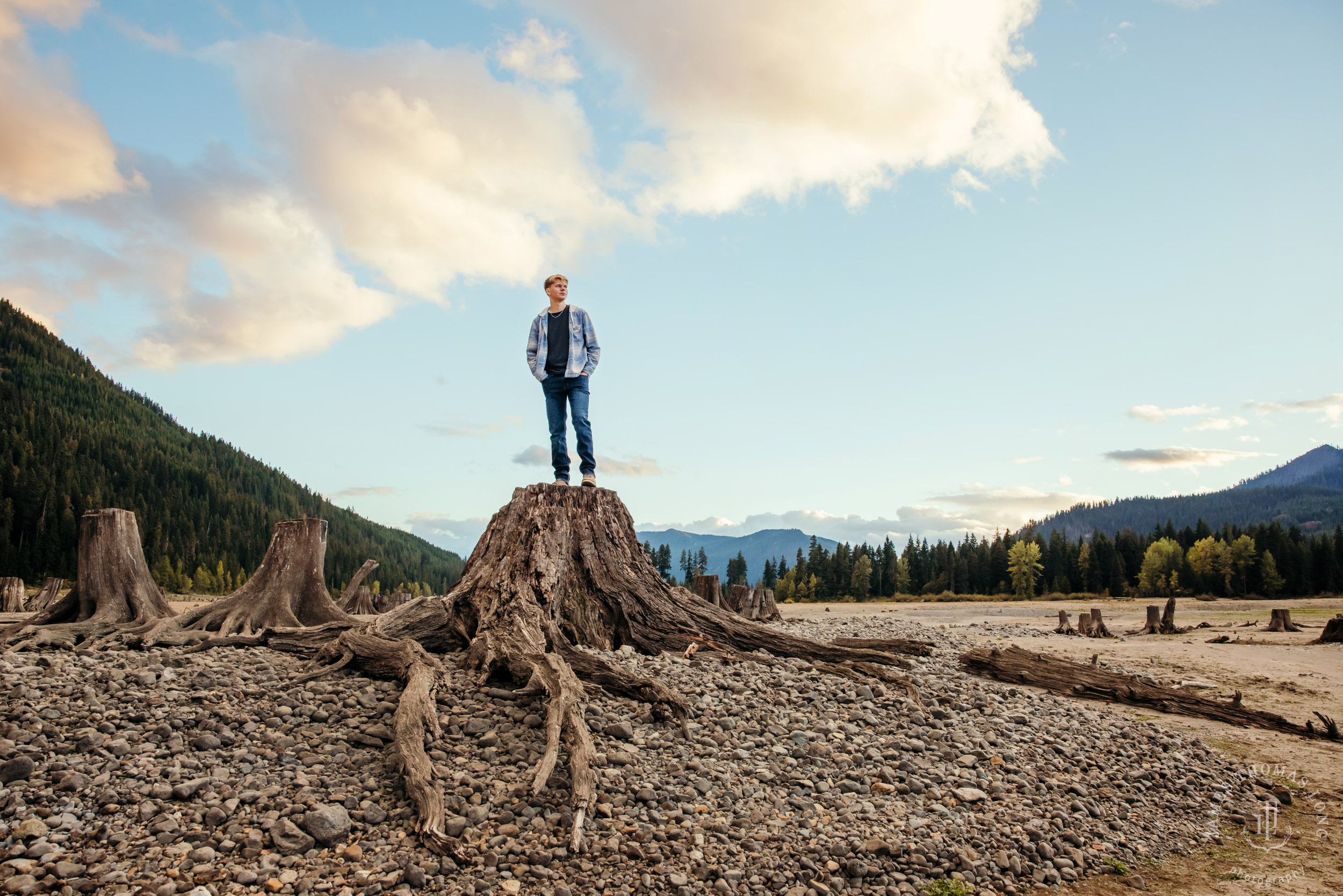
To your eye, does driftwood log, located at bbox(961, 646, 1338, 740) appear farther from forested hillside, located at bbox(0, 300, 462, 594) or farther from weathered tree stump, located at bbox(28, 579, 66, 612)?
forested hillside, located at bbox(0, 300, 462, 594)

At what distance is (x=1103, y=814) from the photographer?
702 cm

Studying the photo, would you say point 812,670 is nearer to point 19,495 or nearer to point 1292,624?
point 1292,624

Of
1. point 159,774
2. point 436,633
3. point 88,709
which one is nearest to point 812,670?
point 436,633

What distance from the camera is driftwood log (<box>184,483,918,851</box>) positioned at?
21.9 ft

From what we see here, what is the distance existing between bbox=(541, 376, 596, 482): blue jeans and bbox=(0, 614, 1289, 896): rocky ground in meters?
4.25

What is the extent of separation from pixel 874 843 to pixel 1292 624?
104 feet

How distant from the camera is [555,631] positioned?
8.55 metres

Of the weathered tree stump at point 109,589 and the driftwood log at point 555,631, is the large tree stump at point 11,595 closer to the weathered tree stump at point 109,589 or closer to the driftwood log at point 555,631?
the weathered tree stump at point 109,589

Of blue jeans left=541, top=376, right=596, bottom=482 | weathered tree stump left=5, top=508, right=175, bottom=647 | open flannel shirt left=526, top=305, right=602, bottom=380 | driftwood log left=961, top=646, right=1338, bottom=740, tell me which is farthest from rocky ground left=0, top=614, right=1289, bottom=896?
open flannel shirt left=526, top=305, right=602, bottom=380

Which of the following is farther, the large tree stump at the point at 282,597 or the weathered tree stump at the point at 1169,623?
the weathered tree stump at the point at 1169,623

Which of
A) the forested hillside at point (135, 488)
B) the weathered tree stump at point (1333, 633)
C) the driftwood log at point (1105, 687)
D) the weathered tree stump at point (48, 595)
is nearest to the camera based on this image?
the driftwood log at point (1105, 687)

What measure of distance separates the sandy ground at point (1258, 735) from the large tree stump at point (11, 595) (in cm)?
3233

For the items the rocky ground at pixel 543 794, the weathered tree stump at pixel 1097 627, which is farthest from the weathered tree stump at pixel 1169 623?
the rocky ground at pixel 543 794

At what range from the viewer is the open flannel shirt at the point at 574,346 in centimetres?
1108
